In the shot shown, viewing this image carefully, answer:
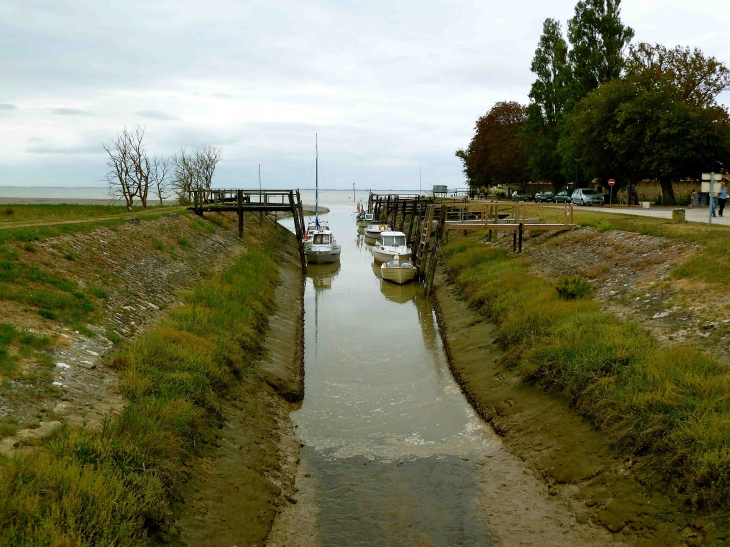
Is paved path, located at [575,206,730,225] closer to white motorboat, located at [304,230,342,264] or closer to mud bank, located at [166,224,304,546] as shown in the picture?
white motorboat, located at [304,230,342,264]

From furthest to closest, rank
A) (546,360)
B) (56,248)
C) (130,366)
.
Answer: (56,248) < (546,360) < (130,366)

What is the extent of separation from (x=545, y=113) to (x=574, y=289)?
157ft

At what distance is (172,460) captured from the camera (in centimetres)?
854

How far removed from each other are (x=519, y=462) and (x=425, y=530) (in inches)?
116

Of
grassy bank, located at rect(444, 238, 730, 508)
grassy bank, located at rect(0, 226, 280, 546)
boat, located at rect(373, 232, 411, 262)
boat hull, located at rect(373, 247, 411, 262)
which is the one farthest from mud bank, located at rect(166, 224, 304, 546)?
boat, located at rect(373, 232, 411, 262)

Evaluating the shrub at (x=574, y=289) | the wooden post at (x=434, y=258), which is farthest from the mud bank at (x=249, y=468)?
the wooden post at (x=434, y=258)

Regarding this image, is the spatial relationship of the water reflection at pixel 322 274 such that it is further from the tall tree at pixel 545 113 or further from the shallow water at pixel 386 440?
the tall tree at pixel 545 113

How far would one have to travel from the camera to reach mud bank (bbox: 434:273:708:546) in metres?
8.13

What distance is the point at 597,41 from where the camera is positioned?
51188mm

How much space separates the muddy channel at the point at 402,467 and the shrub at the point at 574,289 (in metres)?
4.03

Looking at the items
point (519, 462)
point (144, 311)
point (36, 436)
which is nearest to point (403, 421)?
point (519, 462)

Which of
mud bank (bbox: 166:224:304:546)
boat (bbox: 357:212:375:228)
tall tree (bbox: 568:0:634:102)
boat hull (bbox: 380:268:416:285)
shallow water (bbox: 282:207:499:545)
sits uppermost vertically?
tall tree (bbox: 568:0:634:102)

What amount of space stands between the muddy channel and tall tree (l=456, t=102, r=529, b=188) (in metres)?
54.5

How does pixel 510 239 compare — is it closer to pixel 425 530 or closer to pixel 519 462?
pixel 519 462
